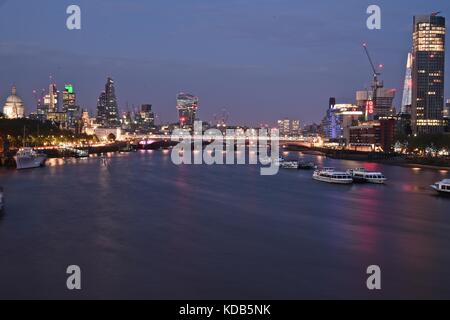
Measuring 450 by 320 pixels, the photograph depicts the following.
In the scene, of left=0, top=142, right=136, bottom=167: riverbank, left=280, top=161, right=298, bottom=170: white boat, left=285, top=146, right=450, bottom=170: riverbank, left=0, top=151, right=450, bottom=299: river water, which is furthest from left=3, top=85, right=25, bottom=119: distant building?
left=0, top=151, right=450, bottom=299: river water

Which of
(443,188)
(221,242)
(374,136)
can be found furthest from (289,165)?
(374,136)

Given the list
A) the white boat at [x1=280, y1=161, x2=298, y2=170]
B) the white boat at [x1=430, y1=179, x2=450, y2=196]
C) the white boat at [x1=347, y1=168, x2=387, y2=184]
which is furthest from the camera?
the white boat at [x1=280, y1=161, x2=298, y2=170]

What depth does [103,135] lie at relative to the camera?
192ft

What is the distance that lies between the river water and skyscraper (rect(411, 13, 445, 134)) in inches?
1584

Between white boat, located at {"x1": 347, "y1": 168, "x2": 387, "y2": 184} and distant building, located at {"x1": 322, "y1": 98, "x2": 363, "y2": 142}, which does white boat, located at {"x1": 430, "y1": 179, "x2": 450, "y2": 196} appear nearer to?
white boat, located at {"x1": 347, "y1": 168, "x2": 387, "y2": 184}

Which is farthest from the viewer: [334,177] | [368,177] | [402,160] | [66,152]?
[66,152]

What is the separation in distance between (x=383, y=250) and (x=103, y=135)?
172ft

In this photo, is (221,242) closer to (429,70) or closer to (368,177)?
(368,177)

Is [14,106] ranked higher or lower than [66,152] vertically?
higher

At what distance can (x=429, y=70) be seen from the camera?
2130 inches

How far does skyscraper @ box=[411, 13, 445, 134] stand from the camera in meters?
53.2

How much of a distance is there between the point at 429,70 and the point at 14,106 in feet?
131
